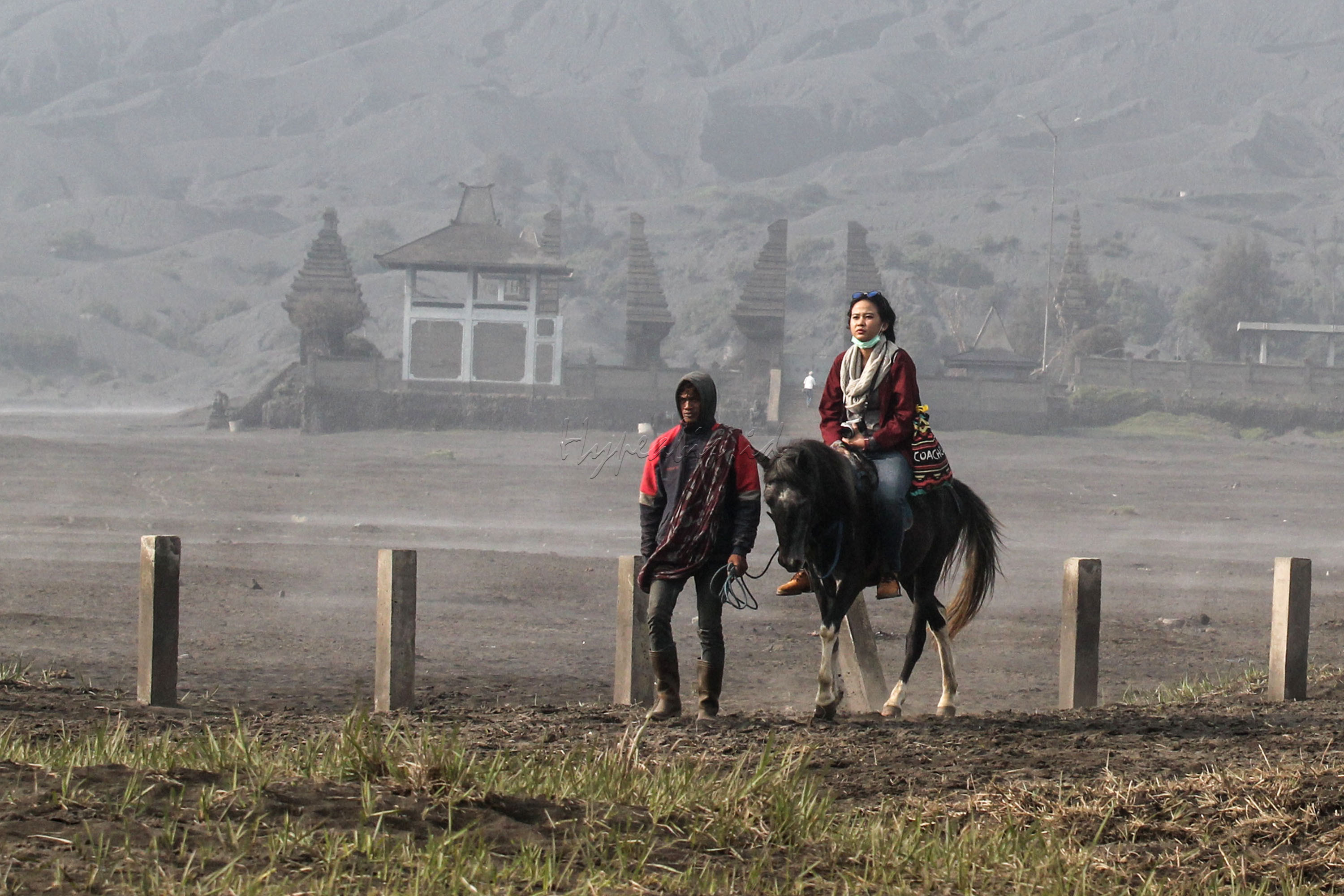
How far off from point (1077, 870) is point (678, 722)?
2.70 meters

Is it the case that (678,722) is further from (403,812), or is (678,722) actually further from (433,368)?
(433,368)

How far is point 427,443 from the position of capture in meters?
43.2

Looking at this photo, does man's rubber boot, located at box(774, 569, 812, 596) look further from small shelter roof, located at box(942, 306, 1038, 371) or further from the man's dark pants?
small shelter roof, located at box(942, 306, 1038, 371)

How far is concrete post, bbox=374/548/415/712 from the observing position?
7512 millimetres

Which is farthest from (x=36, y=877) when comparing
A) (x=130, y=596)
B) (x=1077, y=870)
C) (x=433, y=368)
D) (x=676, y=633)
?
(x=433, y=368)

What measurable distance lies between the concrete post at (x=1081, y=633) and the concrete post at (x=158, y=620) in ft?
14.0

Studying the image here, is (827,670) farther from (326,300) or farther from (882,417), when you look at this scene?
(326,300)

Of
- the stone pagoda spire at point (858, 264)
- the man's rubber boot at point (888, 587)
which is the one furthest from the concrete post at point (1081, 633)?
the stone pagoda spire at point (858, 264)

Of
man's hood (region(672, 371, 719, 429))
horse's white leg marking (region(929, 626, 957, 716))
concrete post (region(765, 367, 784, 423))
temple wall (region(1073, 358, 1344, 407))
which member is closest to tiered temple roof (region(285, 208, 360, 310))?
concrete post (region(765, 367, 784, 423))

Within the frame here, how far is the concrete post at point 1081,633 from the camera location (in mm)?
8172

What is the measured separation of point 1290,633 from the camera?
8.56 meters

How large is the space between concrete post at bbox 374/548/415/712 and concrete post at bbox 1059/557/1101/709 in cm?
321

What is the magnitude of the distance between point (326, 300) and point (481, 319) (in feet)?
20.7

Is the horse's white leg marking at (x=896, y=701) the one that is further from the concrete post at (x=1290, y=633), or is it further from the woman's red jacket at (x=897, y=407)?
the concrete post at (x=1290, y=633)
